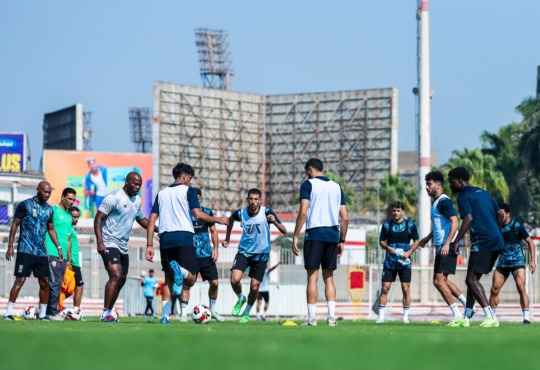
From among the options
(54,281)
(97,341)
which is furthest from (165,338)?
(54,281)

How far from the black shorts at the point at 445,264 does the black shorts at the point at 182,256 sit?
3466 mm

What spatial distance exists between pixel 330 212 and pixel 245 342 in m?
7.28

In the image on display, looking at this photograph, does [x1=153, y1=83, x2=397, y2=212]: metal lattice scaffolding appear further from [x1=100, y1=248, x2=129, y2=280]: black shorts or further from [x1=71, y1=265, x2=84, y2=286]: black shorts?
[x1=100, y1=248, x2=129, y2=280]: black shorts

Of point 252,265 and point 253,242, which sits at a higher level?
point 253,242

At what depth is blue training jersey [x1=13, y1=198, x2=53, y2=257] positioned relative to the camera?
18.0m

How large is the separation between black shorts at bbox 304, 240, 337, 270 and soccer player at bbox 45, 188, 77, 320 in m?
4.72

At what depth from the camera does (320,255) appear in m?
16.2

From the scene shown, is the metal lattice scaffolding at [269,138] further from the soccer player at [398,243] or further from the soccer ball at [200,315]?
the soccer ball at [200,315]

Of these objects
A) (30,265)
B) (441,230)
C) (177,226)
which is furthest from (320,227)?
(30,265)

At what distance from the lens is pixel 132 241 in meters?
93.2

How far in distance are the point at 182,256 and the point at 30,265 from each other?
2.63 meters

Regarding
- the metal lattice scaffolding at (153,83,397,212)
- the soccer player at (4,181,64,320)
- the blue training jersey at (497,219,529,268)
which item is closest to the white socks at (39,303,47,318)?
the soccer player at (4,181,64,320)

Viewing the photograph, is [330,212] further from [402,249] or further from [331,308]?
[402,249]

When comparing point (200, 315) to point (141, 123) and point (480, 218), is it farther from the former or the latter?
point (141, 123)
